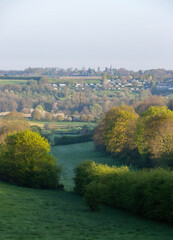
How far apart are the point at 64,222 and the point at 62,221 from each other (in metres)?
0.33

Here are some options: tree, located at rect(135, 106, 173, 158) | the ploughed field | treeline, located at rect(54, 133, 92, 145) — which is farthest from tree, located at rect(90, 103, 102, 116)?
the ploughed field

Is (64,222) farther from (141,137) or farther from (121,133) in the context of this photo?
(121,133)

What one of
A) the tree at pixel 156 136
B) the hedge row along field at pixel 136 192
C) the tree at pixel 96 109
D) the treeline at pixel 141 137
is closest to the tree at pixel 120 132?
the treeline at pixel 141 137

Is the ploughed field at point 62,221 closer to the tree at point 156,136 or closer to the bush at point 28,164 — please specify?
the bush at point 28,164

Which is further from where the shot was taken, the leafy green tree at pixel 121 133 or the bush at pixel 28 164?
the leafy green tree at pixel 121 133

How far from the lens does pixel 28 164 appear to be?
1823 inches

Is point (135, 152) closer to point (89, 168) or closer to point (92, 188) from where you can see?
point (89, 168)

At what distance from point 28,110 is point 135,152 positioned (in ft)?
417

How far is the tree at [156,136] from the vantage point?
55.3 m

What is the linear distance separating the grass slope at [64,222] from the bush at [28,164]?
7773 mm

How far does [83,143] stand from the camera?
99812 millimetres

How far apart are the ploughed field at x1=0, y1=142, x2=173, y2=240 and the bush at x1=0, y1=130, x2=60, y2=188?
4.29 meters

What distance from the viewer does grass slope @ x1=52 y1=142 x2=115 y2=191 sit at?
72456mm

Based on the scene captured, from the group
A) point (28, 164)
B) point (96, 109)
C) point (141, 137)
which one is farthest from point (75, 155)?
point (96, 109)
